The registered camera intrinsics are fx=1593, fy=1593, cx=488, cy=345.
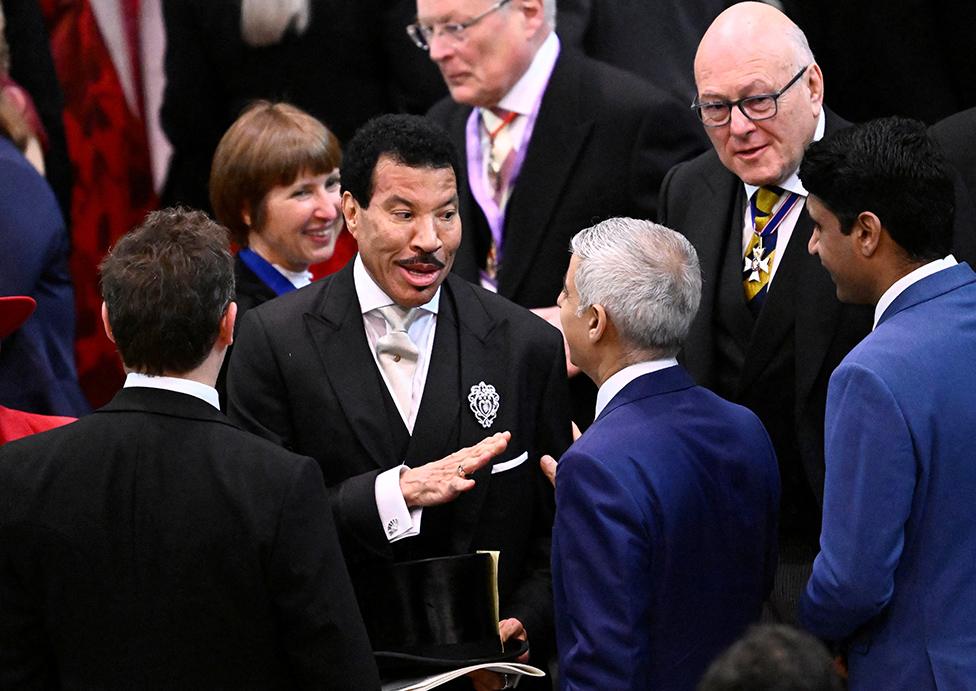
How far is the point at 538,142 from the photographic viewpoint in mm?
4523

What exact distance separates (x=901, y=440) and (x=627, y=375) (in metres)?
0.54

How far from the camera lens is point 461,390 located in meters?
3.47

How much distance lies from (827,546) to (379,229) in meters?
1.21

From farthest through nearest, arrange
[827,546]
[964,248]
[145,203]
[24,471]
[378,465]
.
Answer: [145,203], [964,248], [378,465], [827,546], [24,471]

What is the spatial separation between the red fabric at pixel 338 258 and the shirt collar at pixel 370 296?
145 centimetres

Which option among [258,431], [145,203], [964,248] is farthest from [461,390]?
[145,203]

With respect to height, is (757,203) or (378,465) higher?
(757,203)

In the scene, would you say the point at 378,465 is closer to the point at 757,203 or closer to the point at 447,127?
the point at 757,203

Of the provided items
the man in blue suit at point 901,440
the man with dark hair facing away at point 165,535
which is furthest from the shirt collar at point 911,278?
the man with dark hair facing away at point 165,535

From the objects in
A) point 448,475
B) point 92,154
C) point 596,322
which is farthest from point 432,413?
point 92,154

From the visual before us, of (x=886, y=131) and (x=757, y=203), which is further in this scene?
(x=757, y=203)

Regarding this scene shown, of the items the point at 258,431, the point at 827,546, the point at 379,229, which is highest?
the point at 379,229

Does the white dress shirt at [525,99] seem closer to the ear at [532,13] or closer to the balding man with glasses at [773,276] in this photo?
the ear at [532,13]

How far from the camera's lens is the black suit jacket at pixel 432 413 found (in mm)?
3426
